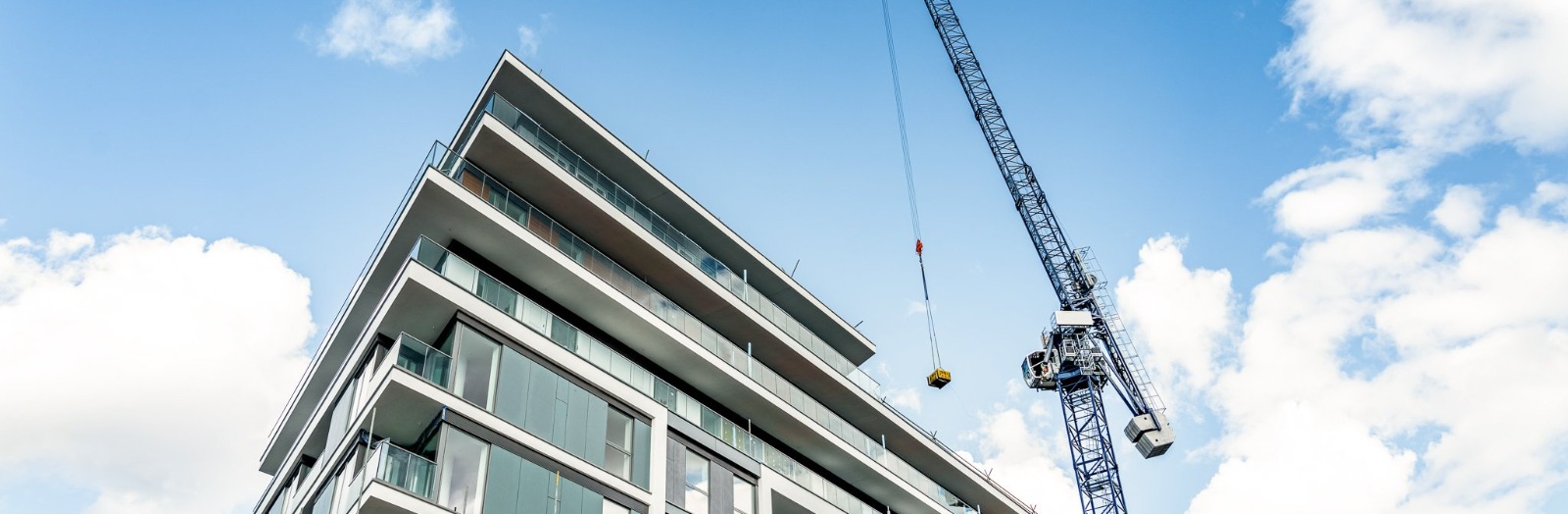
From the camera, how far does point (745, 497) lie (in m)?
31.9

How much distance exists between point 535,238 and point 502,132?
3340 mm

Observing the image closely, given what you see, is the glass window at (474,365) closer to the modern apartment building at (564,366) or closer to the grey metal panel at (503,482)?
the modern apartment building at (564,366)

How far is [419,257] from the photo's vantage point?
2659 centimetres

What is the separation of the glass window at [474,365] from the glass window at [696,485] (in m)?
6.79

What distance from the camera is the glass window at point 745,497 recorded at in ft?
103

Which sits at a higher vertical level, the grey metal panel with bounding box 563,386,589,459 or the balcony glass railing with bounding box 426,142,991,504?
the balcony glass railing with bounding box 426,142,991,504

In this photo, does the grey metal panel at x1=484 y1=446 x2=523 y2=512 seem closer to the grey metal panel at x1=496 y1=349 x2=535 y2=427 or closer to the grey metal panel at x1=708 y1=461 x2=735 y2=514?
the grey metal panel at x1=496 y1=349 x2=535 y2=427

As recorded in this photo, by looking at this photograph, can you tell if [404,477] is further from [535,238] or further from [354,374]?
[535,238]

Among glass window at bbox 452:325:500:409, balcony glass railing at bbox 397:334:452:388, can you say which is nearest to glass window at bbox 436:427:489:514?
glass window at bbox 452:325:500:409

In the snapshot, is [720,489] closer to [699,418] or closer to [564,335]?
[699,418]

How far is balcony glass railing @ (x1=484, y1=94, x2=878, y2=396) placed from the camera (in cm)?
3238

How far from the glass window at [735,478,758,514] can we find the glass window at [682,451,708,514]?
1407 mm

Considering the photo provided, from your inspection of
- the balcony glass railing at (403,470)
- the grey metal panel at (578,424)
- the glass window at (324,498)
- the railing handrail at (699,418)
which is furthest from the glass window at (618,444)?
the glass window at (324,498)

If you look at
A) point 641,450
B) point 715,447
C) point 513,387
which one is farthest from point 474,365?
point 715,447
